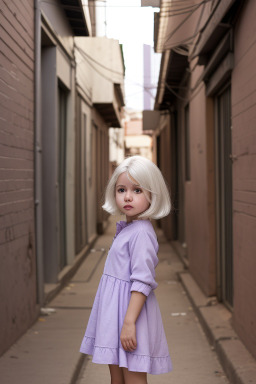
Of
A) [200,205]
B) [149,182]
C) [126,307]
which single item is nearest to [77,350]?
[126,307]

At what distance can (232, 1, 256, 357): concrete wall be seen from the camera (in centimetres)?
464

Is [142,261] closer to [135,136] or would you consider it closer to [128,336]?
[128,336]

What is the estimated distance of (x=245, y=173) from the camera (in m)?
4.90

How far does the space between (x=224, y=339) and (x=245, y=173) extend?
60.2 inches

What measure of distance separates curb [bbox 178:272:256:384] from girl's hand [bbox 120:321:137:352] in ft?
5.41

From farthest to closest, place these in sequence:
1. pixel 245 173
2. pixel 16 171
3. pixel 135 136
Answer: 1. pixel 135 136
2. pixel 16 171
3. pixel 245 173

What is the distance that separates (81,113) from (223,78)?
6.33 metres

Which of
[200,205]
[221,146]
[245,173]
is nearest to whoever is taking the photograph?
[245,173]

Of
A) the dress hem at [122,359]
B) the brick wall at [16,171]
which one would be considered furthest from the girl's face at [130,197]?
the brick wall at [16,171]

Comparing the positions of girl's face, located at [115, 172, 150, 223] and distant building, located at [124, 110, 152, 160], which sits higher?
distant building, located at [124, 110, 152, 160]

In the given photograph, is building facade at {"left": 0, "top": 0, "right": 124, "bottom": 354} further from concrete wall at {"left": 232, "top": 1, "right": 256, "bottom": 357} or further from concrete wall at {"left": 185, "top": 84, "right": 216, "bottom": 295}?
concrete wall at {"left": 185, "top": 84, "right": 216, "bottom": 295}

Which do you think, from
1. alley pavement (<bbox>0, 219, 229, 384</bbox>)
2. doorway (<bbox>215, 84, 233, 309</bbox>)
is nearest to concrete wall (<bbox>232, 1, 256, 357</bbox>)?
alley pavement (<bbox>0, 219, 229, 384</bbox>)

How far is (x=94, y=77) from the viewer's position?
15.0m

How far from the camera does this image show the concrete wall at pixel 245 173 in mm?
4645
